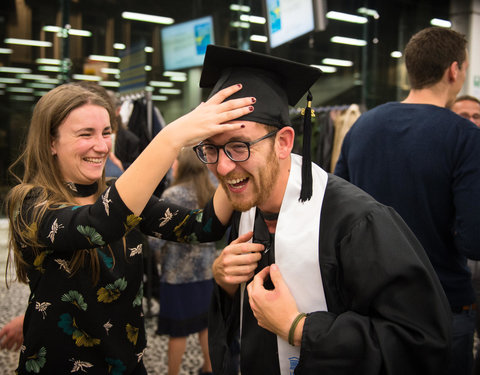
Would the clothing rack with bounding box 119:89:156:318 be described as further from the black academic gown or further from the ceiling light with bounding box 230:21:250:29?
the ceiling light with bounding box 230:21:250:29

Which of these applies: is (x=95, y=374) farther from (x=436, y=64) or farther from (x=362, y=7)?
(x=362, y=7)

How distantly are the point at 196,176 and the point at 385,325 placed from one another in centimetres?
249

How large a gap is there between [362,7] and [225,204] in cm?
770

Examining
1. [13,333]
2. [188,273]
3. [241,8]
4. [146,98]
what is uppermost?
[241,8]

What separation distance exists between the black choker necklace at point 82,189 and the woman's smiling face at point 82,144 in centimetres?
2

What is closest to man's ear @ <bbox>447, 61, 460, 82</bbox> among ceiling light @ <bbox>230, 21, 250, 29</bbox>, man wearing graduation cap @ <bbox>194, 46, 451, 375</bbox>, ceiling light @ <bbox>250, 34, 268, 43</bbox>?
man wearing graduation cap @ <bbox>194, 46, 451, 375</bbox>

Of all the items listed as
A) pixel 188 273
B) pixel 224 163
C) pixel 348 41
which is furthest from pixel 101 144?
pixel 348 41

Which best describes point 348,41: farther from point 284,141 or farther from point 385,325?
point 385,325

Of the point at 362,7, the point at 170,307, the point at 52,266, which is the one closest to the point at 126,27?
the point at 362,7

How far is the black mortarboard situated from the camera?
4.49 feet

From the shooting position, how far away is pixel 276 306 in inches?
49.3

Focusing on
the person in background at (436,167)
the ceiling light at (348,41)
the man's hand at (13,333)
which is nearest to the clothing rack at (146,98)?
the person in background at (436,167)

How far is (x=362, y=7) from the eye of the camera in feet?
26.7

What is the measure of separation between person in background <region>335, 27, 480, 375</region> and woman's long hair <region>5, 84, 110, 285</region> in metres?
1.33
